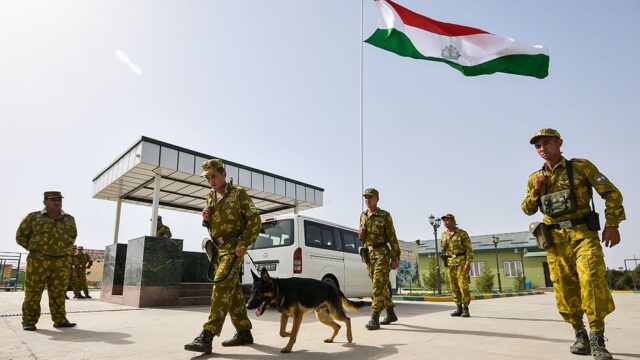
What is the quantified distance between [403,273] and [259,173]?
21.4m

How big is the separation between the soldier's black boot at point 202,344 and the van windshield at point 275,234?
13.7 ft

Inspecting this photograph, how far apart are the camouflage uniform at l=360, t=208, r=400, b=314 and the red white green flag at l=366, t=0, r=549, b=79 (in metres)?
3.68

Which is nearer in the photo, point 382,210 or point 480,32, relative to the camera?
point 382,210

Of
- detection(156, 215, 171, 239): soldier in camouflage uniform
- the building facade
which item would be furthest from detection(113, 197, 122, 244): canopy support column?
the building facade

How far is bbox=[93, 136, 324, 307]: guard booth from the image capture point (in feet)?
30.3

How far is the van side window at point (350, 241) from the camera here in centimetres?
949

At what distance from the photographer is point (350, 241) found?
9.79 m

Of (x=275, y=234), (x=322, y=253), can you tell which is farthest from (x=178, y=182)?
(x=322, y=253)

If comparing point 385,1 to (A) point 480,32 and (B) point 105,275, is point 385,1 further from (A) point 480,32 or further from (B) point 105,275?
(B) point 105,275

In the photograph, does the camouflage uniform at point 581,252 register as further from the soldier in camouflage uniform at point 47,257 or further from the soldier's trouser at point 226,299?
the soldier in camouflage uniform at point 47,257

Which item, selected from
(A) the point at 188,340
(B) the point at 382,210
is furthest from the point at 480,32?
(A) the point at 188,340

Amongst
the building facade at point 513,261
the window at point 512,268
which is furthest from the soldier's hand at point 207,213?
the window at point 512,268

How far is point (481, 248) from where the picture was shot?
132 feet

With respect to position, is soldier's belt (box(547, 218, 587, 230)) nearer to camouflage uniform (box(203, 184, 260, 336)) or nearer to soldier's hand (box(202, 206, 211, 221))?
camouflage uniform (box(203, 184, 260, 336))
